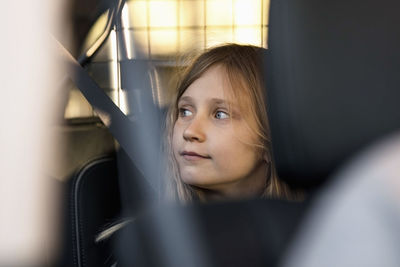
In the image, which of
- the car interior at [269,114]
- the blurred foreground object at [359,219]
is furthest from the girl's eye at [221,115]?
the blurred foreground object at [359,219]

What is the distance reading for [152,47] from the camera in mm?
1354

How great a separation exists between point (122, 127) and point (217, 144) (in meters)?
0.23

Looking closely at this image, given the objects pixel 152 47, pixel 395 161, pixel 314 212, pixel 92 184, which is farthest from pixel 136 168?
pixel 395 161

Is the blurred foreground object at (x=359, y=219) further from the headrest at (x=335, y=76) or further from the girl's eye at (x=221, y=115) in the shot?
the girl's eye at (x=221, y=115)

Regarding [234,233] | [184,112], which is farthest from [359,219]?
[184,112]

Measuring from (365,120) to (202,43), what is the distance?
15.4 inches

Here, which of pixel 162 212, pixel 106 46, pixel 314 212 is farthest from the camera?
pixel 106 46

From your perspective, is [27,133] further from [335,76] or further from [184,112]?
[335,76]

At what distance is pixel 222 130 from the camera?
1.25 metres

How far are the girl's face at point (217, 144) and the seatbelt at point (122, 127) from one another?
71 mm

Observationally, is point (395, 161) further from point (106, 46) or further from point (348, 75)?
point (106, 46)

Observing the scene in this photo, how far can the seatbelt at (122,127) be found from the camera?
1.37m

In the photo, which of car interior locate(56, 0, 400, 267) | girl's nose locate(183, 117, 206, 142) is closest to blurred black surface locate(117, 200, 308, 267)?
car interior locate(56, 0, 400, 267)

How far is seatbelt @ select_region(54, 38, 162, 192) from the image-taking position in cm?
137
